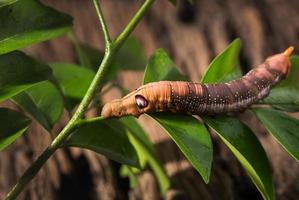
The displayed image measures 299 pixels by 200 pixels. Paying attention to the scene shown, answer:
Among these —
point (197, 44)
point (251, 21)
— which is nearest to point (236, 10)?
point (251, 21)

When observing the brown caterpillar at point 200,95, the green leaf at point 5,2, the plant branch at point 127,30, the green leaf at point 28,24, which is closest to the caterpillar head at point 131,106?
the brown caterpillar at point 200,95

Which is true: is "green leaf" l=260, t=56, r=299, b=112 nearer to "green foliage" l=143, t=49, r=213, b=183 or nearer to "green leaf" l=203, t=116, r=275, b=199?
"green leaf" l=203, t=116, r=275, b=199

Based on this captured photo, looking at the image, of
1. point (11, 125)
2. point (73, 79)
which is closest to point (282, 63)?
point (73, 79)

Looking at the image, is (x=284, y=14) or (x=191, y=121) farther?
(x=284, y=14)

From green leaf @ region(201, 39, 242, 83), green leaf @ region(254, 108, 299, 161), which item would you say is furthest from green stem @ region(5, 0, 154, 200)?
green leaf @ region(254, 108, 299, 161)

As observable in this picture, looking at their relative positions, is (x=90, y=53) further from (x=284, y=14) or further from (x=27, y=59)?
(x=284, y=14)

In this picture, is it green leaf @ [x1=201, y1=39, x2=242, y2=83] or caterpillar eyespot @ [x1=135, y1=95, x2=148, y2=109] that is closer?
caterpillar eyespot @ [x1=135, y1=95, x2=148, y2=109]
